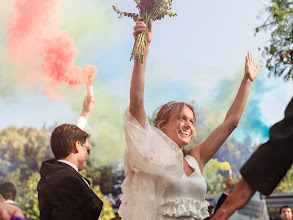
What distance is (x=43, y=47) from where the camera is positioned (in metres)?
17.3

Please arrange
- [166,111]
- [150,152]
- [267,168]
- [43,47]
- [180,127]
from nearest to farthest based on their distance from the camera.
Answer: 1. [267,168]
2. [150,152]
3. [180,127]
4. [166,111]
5. [43,47]

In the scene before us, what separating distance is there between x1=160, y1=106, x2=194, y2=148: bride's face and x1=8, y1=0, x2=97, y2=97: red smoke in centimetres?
187

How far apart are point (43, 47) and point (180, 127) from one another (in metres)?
14.7

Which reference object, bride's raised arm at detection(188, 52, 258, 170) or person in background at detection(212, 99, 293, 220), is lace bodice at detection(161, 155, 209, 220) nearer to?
bride's raised arm at detection(188, 52, 258, 170)

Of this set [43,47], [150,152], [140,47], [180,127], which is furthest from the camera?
[43,47]

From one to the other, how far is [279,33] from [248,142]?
2138 centimetres

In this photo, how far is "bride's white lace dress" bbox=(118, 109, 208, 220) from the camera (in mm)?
3021

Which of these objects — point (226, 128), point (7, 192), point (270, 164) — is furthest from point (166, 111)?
point (7, 192)

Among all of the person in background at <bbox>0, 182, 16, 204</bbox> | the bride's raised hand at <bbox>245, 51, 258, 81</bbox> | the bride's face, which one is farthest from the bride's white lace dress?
the person in background at <bbox>0, 182, 16, 204</bbox>

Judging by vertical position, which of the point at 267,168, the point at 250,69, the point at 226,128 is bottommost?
the point at 267,168

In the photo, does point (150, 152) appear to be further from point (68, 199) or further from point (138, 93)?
point (68, 199)

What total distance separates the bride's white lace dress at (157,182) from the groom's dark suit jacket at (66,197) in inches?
11.5

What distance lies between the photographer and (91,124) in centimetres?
3206

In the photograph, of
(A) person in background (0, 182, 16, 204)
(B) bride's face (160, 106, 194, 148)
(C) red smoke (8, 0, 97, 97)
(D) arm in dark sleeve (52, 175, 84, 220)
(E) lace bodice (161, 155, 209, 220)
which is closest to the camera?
(E) lace bodice (161, 155, 209, 220)
